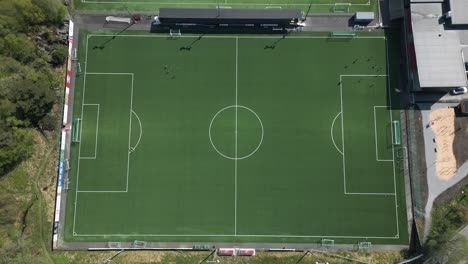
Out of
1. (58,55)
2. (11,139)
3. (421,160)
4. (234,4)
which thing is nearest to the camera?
(11,139)

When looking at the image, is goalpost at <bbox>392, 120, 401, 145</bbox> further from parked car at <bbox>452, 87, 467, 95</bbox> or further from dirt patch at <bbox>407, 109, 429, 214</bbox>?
parked car at <bbox>452, 87, 467, 95</bbox>

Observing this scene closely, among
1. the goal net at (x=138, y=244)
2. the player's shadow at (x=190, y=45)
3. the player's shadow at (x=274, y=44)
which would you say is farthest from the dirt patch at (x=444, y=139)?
the goal net at (x=138, y=244)

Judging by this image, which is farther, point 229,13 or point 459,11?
point 229,13

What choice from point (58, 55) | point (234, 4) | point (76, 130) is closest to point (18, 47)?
point (58, 55)

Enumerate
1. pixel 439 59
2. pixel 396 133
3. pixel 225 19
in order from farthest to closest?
pixel 225 19
pixel 396 133
pixel 439 59

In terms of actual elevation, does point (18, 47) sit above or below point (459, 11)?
below

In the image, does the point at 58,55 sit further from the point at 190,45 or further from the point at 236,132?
the point at 236,132
